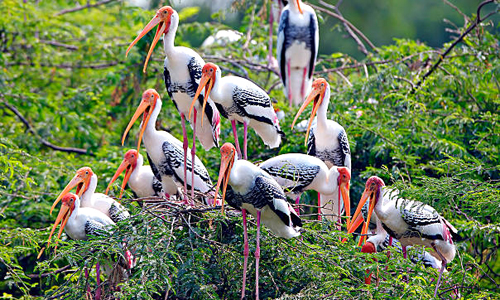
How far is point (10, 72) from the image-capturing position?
1003 centimetres

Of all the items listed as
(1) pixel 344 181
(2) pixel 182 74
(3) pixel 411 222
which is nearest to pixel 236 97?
(2) pixel 182 74

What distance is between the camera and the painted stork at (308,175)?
6.45 m

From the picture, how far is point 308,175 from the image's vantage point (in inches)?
256

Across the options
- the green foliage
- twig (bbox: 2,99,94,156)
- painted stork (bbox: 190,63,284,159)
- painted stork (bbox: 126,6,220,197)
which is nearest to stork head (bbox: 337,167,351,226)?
the green foliage

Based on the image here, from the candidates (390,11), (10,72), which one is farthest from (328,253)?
(390,11)

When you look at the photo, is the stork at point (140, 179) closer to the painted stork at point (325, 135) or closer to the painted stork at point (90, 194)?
the painted stork at point (90, 194)

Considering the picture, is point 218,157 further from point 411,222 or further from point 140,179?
point 411,222

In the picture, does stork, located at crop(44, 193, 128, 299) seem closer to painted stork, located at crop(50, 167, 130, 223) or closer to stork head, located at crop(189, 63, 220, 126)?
painted stork, located at crop(50, 167, 130, 223)

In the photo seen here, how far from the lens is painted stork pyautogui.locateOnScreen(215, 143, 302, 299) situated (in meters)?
5.30

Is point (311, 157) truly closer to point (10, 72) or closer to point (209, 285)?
point (209, 285)

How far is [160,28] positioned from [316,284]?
2.66 metres

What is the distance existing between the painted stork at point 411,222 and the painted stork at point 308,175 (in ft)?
1.95

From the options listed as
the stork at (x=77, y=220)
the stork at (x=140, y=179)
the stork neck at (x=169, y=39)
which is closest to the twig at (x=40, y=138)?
the stork at (x=140, y=179)

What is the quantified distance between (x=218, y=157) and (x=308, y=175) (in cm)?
Result: 191
